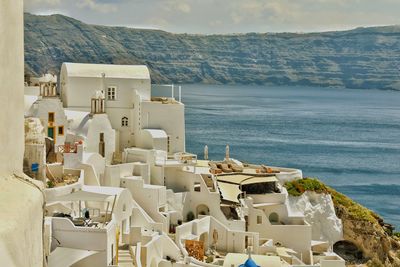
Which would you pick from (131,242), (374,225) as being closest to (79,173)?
(131,242)

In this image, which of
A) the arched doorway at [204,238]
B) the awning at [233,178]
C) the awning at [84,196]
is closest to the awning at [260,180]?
the awning at [233,178]

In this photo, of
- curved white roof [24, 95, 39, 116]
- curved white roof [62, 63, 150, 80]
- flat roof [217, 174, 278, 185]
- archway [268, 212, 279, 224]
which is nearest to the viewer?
curved white roof [24, 95, 39, 116]

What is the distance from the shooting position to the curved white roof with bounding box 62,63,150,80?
126 feet

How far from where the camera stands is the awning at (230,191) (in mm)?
35750

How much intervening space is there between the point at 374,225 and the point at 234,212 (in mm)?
10943

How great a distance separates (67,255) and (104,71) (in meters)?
17.6

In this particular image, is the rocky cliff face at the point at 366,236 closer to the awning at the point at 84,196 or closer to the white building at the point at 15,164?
the awning at the point at 84,196

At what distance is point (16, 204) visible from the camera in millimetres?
3010

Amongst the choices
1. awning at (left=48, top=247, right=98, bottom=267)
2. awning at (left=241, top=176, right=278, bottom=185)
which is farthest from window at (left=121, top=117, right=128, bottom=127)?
awning at (left=48, top=247, right=98, bottom=267)

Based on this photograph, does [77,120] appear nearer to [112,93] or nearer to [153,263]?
[112,93]

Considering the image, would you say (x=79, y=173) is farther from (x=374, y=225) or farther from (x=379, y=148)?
(x=379, y=148)

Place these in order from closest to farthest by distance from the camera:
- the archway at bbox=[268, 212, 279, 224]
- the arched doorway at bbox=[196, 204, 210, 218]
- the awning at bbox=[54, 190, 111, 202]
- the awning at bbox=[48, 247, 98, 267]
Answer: the awning at bbox=[48, 247, 98, 267]
the awning at bbox=[54, 190, 111, 202]
the arched doorway at bbox=[196, 204, 210, 218]
the archway at bbox=[268, 212, 279, 224]

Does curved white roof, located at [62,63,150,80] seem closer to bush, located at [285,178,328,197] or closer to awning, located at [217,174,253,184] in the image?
awning, located at [217,174,253,184]

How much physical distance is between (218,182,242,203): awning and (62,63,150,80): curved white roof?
7565 mm
